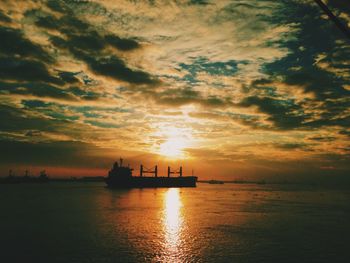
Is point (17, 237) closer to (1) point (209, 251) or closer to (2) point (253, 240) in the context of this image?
(1) point (209, 251)

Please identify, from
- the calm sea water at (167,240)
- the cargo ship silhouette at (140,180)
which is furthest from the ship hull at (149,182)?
the calm sea water at (167,240)

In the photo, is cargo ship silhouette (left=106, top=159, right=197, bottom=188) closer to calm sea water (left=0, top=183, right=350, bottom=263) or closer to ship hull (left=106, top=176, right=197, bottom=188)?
ship hull (left=106, top=176, right=197, bottom=188)

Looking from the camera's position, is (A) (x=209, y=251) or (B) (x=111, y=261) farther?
(A) (x=209, y=251)

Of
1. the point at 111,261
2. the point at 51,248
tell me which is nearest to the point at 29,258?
the point at 51,248

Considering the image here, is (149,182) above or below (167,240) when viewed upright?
above

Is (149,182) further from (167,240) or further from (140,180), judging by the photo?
(167,240)

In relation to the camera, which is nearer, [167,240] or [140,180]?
[167,240]

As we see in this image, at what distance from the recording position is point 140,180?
492ft

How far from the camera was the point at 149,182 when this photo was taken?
523 ft

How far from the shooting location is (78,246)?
25.1 m

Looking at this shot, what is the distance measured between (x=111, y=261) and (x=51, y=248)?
7.00m

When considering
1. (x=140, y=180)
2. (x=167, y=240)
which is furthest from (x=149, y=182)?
(x=167, y=240)

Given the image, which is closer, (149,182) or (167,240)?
(167,240)

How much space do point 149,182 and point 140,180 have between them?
10.7 m
